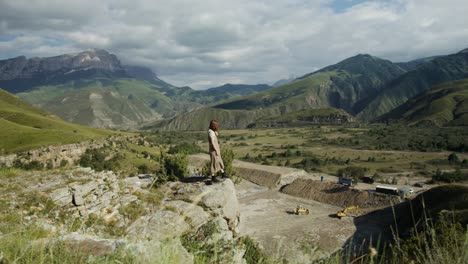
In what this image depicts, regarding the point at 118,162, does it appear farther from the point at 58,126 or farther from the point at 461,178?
the point at 461,178

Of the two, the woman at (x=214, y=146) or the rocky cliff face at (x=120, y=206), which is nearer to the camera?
the rocky cliff face at (x=120, y=206)

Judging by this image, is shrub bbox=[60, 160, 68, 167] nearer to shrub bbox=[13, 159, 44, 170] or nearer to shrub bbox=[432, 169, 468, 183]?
shrub bbox=[13, 159, 44, 170]

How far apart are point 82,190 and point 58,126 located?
324ft

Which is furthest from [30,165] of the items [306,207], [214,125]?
[214,125]

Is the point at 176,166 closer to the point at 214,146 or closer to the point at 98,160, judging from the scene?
the point at 214,146

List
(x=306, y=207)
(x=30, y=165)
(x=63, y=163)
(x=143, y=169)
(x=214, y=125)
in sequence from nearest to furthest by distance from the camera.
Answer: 1. (x=214, y=125)
2. (x=306, y=207)
3. (x=30, y=165)
4. (x=63, y=163)
5. (x=143, y=169)

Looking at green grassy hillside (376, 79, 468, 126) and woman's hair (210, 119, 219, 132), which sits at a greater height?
woman's hair (210, 119, 219, 132)

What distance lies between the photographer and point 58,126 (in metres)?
98.2

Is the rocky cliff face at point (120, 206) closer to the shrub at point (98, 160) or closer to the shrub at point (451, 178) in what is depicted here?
the shrub at point (451, 178)

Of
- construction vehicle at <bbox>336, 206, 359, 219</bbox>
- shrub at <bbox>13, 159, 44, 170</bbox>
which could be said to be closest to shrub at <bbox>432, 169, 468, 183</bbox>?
construction vehicle at <bbox>336, 206, 359, 219</bbox>

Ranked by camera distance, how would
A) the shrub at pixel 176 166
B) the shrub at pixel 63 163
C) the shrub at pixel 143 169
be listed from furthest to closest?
the shrub at pixel 143 169 < the shrub at pixel 63 163 < the shrub at pixel 176 166

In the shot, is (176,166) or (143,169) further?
(143,169)

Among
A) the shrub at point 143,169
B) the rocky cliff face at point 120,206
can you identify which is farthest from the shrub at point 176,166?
the shrub at point 143,169

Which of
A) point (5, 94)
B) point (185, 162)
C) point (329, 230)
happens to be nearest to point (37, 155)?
point (185, 162)
